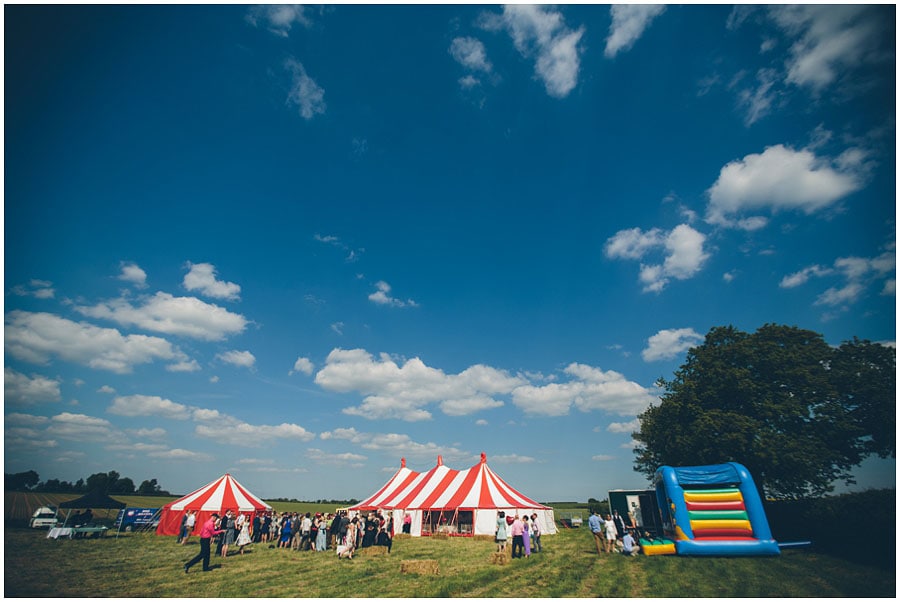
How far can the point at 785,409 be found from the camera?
47.8 ft

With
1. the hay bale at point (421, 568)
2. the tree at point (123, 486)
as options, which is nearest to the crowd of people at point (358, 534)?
the hay bale at point (421, 568)

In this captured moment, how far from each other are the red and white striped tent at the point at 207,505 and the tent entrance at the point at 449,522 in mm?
8356

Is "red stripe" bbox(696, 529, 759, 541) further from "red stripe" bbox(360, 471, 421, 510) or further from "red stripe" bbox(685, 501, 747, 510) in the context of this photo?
"red stripe" bbox(360, 471, 421, 510)

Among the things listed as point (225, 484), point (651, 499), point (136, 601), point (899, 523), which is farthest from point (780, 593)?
point (225, 484)

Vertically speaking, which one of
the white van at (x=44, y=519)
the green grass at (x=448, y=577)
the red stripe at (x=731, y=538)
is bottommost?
the green grass at (x=448, y=577)

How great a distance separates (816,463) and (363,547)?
51.9ft

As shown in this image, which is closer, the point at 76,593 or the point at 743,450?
the point at 76,593

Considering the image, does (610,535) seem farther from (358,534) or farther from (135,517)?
(135,517)

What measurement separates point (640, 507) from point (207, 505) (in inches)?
841

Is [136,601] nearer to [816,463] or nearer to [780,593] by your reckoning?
[780,593]

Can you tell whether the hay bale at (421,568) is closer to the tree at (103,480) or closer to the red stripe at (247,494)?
the red stripe at (247,494)

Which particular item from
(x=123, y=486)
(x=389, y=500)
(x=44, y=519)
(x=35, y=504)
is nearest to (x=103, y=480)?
(x=123, y=486)

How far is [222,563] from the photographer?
10812mm

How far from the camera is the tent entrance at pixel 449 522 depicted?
18.5 m
